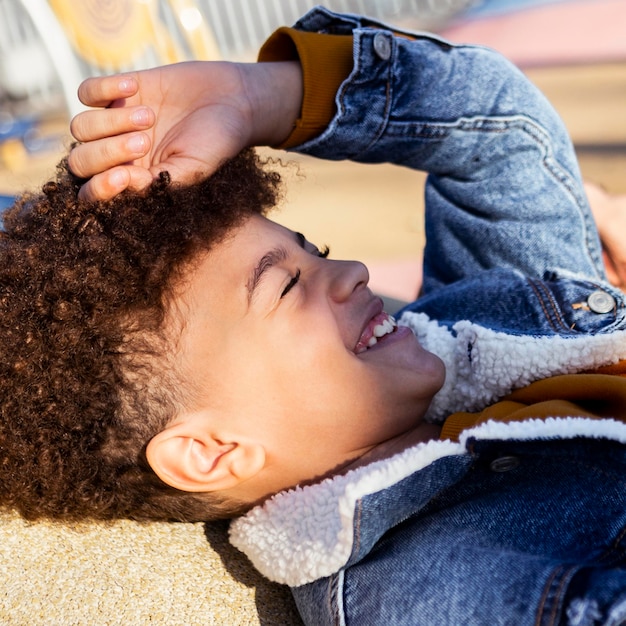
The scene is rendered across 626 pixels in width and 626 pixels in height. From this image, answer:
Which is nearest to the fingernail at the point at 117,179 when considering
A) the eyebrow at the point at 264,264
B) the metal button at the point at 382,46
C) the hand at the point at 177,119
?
the hand at the point at 177,119

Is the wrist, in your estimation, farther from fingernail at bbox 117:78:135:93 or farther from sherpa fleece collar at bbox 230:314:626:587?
sherpa fleece collar at bbox 230:314:626:587

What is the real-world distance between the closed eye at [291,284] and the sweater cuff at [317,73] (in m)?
0.46

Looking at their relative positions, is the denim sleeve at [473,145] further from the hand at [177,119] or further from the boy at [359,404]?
the hand at [177,119]

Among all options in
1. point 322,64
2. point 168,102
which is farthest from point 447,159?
point 168,102

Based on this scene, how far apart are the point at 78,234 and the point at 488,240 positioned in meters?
1.00

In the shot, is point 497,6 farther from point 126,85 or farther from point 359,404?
point 359,404

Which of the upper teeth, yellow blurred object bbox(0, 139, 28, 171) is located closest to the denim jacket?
the upper teeth

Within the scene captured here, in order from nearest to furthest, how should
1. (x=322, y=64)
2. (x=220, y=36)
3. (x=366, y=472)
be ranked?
1. (x=366, y=472)
2. (x=322, y=64)
3. (x=220, y=36)

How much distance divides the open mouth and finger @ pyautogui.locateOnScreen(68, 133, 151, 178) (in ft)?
1.68

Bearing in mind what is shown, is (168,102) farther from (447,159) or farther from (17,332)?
(447,159)

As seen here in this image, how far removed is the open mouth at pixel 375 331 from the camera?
4.65 feet

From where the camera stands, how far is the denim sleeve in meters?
1.76

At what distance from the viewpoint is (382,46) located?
5.79ft

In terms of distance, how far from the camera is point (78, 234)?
1303mm
